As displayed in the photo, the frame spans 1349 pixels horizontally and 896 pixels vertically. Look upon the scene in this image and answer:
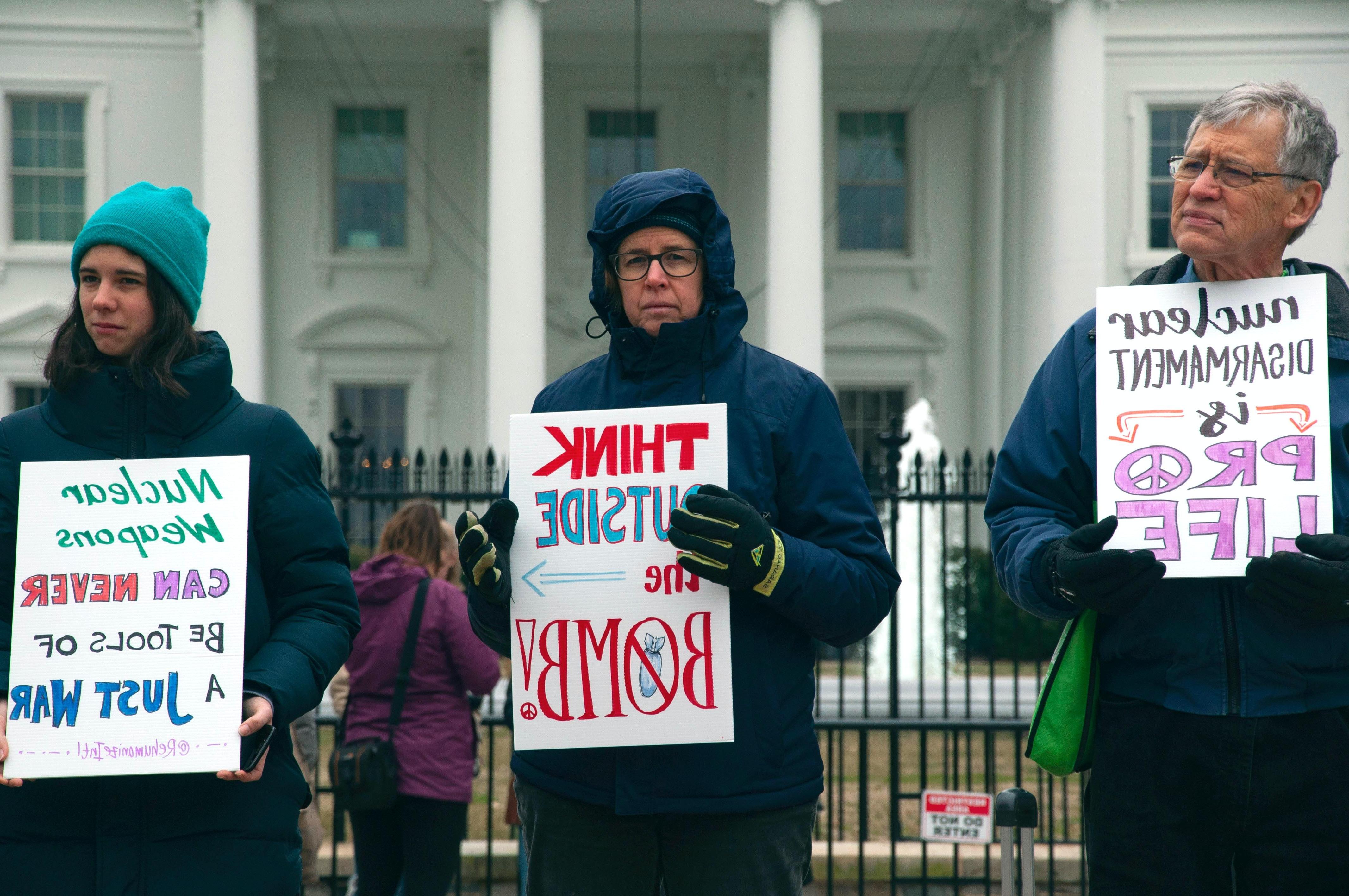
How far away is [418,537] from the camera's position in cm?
567

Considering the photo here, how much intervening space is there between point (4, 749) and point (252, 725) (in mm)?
437

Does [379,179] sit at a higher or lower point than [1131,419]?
higher

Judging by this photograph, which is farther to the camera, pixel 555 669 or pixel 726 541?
pixel 555 669

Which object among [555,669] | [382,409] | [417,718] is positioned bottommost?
[417,718]

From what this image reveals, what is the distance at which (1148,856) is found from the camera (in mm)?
2422

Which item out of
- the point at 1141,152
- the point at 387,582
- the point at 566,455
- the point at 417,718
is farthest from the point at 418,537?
the point at 1141,152

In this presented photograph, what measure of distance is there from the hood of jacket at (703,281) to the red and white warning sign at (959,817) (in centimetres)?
333

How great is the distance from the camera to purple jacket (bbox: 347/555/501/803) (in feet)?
17.3

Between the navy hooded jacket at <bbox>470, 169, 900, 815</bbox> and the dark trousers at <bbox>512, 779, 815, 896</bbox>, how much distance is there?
4cm

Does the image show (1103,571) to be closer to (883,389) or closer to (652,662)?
(652,662)

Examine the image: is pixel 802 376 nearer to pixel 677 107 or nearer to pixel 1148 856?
pixel 1148 856

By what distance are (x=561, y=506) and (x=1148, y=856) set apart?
1.30m

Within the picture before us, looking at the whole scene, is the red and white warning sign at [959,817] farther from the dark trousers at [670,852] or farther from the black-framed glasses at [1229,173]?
the black-framed glasses at [1229,173]

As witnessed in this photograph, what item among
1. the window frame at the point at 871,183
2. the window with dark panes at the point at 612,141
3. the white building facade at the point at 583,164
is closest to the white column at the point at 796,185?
the white building facade at the point at 583,164
